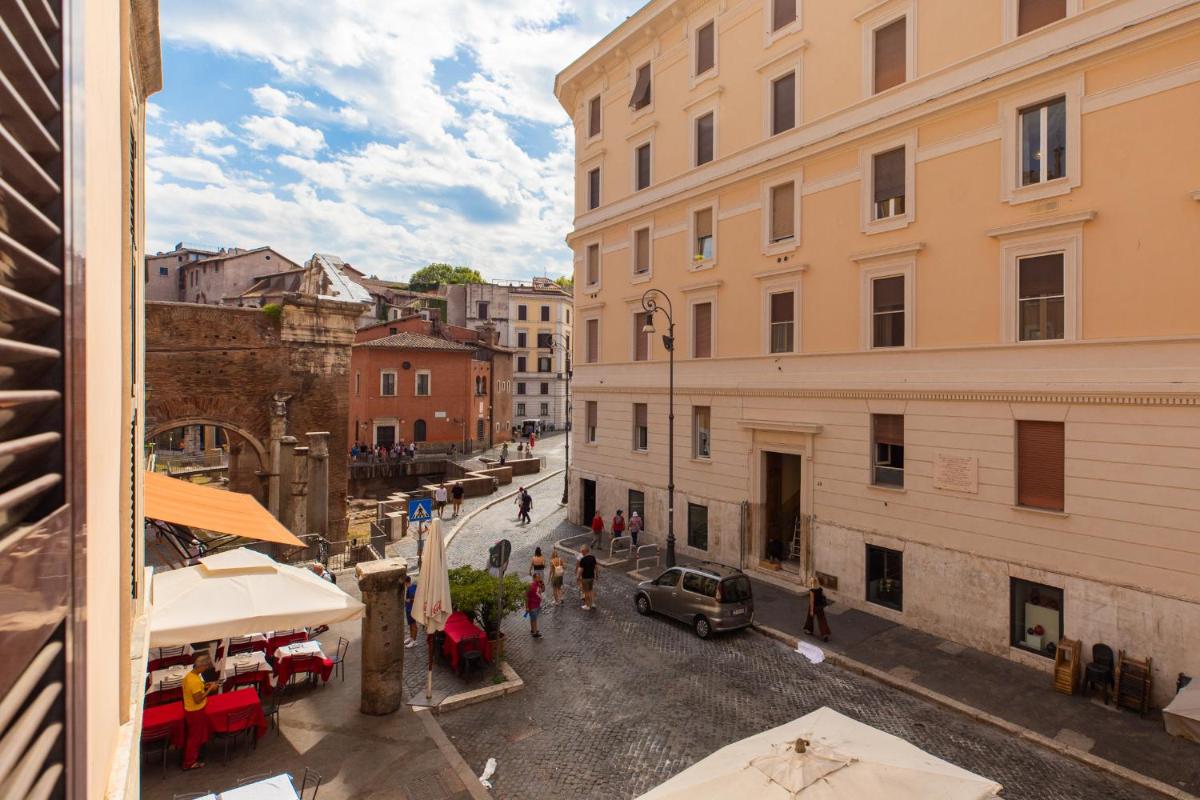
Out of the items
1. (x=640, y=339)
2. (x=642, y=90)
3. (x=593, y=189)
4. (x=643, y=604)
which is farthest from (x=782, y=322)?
(x=593, y=189)

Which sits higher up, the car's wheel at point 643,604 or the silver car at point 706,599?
the silver car at point 706,599

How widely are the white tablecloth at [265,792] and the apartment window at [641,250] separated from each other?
20958 millimetres

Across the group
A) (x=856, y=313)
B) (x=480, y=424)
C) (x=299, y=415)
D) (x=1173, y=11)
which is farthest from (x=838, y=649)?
(x=480, y=424)

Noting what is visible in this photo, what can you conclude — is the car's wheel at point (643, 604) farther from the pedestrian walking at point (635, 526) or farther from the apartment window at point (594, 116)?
the apartment window at point (594, 116)

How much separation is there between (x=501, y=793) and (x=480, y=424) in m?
47.1

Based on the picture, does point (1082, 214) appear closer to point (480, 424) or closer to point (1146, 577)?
point (1146, 577)

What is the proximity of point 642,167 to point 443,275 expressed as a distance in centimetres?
7360

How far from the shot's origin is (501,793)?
9461 millimetres

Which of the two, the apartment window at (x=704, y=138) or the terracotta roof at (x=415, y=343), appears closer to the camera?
the apartment window at (x=704, y=138)

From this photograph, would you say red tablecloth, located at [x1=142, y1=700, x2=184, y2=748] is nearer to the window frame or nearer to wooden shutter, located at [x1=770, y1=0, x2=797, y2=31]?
the window frame

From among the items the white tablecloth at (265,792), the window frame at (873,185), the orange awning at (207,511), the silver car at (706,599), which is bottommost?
the silver car at (706,599)

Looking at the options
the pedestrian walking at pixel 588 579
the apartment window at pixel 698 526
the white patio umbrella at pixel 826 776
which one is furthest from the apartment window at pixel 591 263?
the white patio umbrella at pixel 826 776

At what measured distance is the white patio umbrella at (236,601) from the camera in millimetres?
9562

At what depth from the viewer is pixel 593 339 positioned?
28.0 meters
